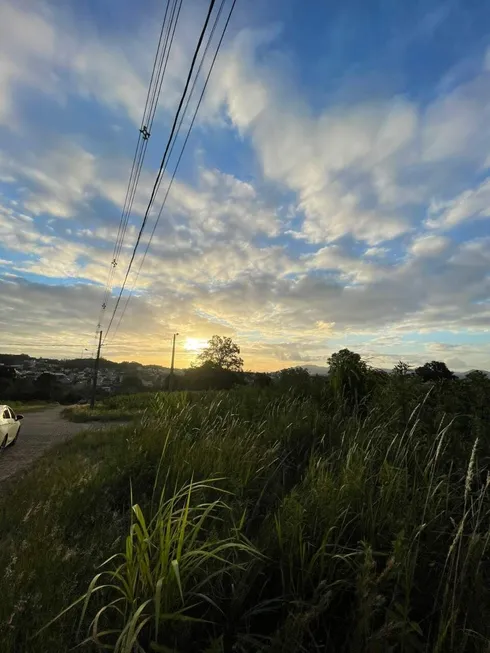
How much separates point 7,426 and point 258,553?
45.2 ft

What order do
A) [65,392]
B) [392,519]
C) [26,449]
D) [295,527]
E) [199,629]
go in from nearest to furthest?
[199,629] < [295,527] < [392,519] < [26,449] < [65,392]

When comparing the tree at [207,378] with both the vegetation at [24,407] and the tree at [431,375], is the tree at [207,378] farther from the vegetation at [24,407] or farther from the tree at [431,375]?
the tree at [431,375]

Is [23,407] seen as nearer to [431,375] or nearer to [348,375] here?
[348,375]

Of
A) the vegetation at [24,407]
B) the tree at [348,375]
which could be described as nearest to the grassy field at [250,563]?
the tree at [348,375]

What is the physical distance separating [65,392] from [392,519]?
86241mm

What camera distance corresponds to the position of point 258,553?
2.82 meters

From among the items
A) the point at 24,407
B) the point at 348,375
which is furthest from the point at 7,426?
the point at 24,407

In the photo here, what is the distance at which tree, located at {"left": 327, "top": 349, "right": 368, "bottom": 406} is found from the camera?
1136cm

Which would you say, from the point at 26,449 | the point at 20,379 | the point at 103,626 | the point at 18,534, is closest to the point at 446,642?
the point at 103,626

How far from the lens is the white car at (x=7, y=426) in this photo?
13.7m

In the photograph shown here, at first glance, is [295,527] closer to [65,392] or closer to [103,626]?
[103,626]

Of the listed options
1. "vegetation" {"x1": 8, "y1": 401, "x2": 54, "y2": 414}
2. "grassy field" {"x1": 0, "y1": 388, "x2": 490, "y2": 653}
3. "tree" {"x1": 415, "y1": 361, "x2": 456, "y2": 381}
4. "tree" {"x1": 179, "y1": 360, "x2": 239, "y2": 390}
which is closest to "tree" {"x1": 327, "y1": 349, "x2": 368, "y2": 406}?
"tree" {"x1": 415, "y1": 361, "x2": 456, "y2": 381}

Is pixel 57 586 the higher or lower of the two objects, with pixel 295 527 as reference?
lower

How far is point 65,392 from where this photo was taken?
81.5 metres
